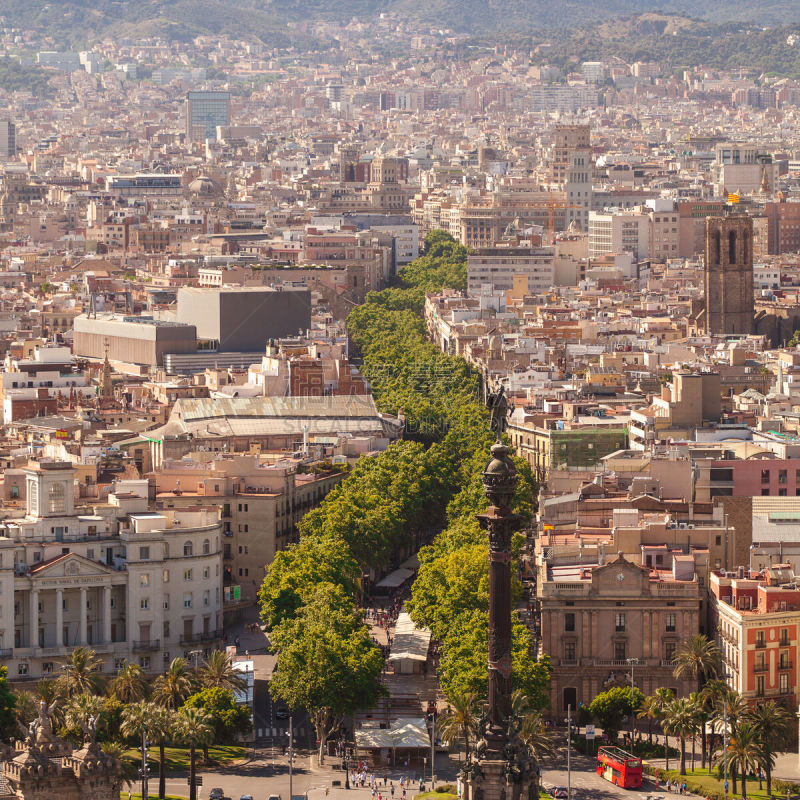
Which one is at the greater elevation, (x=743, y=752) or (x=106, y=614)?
(x=106, y=614)

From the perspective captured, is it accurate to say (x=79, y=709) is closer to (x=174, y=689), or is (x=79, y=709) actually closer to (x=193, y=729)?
(x=193, y=729)

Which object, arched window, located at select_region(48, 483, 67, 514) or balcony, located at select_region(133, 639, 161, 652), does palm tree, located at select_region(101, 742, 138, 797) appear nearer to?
balcony, located at select_region(133, 639, 161, 652)

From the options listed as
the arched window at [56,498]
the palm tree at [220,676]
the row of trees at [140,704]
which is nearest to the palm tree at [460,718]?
the row of trees at [140,704]

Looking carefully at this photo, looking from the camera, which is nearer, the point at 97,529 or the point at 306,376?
the point at 97,529

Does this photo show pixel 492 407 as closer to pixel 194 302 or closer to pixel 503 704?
pixel 503 704

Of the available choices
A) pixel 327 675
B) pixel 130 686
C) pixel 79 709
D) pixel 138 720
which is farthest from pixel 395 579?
pixel 79 709

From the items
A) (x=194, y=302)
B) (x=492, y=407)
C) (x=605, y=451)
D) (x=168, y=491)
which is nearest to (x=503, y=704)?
(x=492, y=407)
